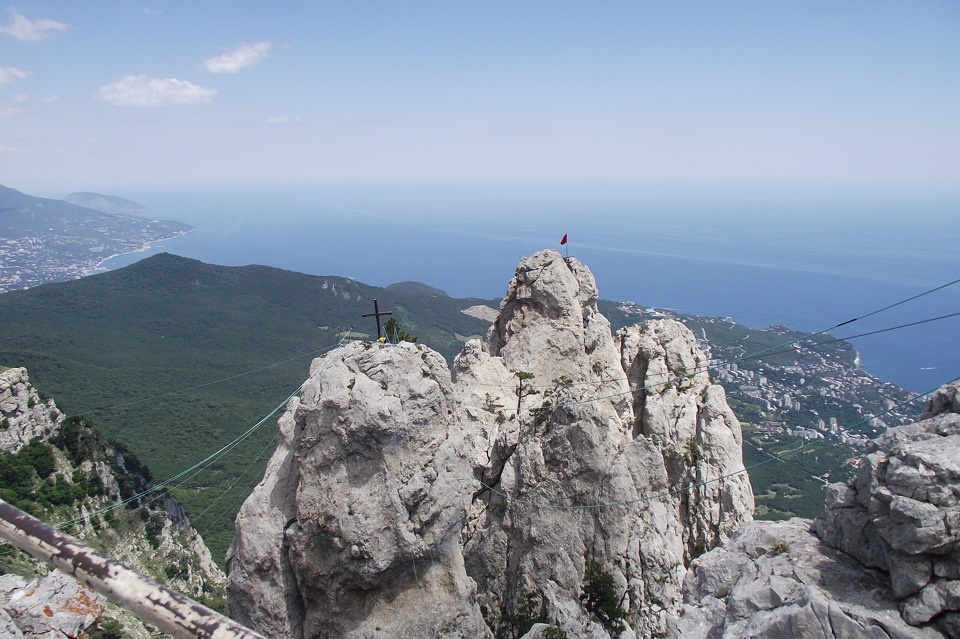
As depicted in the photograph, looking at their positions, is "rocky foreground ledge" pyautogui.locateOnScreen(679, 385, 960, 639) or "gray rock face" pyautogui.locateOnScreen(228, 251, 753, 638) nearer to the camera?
"rocky foreground ledge" pyautogui.locateOnScreen(679, 385, 960, 639)

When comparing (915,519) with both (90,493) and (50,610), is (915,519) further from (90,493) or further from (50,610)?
(90,493)

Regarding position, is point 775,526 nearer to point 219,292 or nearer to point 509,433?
point 509,433

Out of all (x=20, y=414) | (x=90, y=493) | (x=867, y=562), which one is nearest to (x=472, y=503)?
(x=867, y=562)

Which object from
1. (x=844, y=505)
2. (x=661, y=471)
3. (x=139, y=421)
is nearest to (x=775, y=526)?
(x=844, y=505)

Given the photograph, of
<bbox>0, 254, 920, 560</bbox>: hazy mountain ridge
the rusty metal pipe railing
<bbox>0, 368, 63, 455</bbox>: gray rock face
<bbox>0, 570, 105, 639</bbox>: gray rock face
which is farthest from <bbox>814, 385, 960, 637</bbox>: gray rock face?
→ <bbox>0, 368, 63, 455</bbox>: gray rock face

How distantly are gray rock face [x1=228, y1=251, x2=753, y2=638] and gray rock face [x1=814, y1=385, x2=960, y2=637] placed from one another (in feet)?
31.3

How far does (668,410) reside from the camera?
23.2 meters

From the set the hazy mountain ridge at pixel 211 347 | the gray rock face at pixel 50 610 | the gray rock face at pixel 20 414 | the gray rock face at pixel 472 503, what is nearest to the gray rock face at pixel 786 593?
the gray rock face at pixel 472 503

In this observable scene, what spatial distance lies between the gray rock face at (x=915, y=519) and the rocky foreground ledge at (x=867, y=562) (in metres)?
0.01

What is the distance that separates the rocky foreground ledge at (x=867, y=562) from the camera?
7277 millimetres

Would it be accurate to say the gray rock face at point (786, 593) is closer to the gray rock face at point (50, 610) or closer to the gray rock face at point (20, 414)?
the gray rock face at point (50, 610)

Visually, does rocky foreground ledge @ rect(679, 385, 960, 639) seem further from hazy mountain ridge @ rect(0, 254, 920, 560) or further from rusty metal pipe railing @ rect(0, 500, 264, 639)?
hazy mountain ridge @ rect(0, 254, 920, 560)

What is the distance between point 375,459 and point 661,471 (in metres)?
10.9

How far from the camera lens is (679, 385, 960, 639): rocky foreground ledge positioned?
7.28 meters
